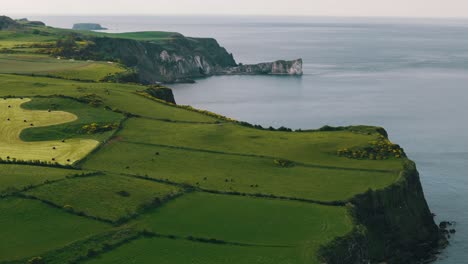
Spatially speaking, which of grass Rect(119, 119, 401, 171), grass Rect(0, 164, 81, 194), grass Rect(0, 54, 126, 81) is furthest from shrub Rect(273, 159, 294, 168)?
grass Rect(0, 54, 126, 81)

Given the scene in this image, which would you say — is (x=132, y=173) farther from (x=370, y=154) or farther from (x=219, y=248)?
(x=370, y=154)

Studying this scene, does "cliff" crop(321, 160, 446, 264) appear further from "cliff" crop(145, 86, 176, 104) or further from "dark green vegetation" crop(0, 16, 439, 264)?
"cliff" crop(145, 86, 176, 104)

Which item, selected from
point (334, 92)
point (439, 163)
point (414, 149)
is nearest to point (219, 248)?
point (439, 163)

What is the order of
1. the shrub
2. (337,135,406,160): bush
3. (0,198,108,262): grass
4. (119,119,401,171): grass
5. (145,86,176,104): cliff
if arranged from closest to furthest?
(0,198,108,262): grass → the shrub → (119,119,401,171): grass → (337,135,406,160): bush → (145,86,176,104): cliff

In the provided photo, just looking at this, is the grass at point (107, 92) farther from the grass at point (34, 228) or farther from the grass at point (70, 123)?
the grass at point (34, 228)

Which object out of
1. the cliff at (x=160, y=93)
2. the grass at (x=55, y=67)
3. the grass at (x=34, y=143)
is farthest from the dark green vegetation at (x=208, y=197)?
the grass at (x=55, y=67)

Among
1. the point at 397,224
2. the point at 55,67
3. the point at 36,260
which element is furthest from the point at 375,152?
the point at 55,67
